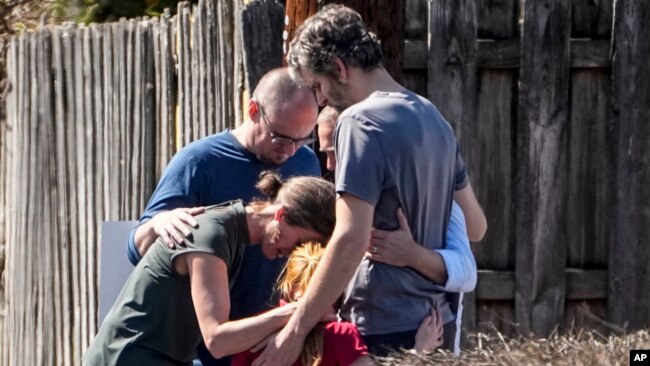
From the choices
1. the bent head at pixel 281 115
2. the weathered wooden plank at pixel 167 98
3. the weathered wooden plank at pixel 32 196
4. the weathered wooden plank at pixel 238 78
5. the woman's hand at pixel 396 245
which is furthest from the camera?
the weathered wooden plank at pixel 32 196

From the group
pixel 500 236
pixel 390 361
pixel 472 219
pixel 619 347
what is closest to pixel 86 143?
pixel 500 236

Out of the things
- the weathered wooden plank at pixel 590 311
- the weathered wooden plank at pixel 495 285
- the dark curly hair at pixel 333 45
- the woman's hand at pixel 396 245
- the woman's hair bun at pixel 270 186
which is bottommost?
the weathered wooden plank at pixel 590 311

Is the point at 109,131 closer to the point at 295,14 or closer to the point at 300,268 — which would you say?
the point at 295,14

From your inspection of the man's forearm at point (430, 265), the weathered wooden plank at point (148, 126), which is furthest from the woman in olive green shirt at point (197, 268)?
the weathered wooden plank at point (148, 126)

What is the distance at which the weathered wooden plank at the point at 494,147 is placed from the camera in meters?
5.83

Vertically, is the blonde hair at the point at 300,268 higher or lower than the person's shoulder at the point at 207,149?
lower

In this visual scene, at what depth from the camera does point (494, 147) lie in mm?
5844

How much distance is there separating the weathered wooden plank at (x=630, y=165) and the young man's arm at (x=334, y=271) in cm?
212

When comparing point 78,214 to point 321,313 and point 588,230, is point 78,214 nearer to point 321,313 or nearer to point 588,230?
point 588,230

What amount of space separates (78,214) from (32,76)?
0.74m

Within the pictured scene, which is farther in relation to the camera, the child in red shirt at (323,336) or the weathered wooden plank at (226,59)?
the weathered wooden plank at (226,59)

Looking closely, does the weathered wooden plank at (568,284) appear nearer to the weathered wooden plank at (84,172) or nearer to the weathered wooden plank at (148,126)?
the weathered wooden plank at (148,126)

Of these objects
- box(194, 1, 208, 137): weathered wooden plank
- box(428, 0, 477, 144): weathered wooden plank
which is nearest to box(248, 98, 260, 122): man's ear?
box(194, 1, 208, 137): weathered wooden plank

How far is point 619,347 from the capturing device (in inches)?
122
